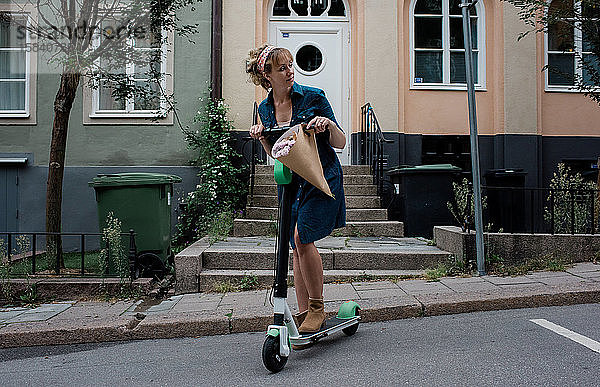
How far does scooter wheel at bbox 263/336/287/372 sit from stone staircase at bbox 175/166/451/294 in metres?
2.44

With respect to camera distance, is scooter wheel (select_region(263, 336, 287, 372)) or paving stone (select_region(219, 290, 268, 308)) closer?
scooter wheel (select_region(263, 336, 287, 372))

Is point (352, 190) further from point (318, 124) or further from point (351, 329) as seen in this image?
point (318, 124)

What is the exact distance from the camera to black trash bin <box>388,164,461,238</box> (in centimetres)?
765

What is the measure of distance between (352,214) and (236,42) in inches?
146

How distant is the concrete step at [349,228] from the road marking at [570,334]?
3416 millimetres

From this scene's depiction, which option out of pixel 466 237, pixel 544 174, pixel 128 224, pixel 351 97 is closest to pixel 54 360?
pixel 128 224

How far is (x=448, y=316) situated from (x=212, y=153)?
5403mm

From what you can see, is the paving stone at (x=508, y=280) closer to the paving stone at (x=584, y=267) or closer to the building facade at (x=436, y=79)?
the paving stone at (x=584, y=267)

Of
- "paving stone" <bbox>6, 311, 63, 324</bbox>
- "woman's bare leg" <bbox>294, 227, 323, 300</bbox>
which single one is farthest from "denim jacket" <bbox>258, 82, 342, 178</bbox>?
"paving stone" <bbox>6, 311, 63, 324</bbox>

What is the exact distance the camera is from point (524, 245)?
249 inches

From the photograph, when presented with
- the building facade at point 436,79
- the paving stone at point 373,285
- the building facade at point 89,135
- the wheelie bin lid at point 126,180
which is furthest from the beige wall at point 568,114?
the wheelie bin lid at point 126,180

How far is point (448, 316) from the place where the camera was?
15.2ft

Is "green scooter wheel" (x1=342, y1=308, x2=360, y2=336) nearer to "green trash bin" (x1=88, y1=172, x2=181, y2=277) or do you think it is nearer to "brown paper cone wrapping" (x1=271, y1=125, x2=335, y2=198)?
"brown paper cone wrapping" (x1=271, y1=125, x2=335, y2=198)

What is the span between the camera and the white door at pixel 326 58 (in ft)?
33.6
